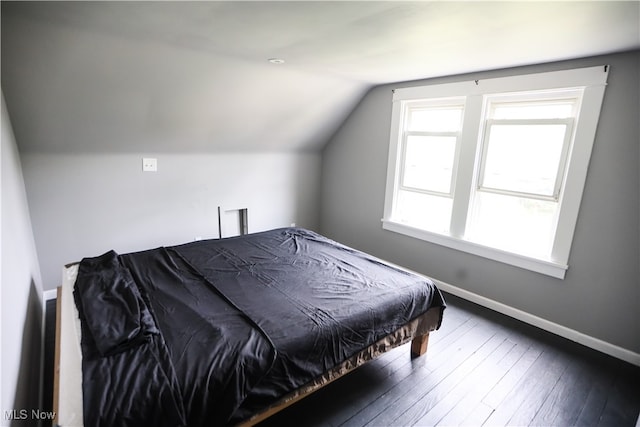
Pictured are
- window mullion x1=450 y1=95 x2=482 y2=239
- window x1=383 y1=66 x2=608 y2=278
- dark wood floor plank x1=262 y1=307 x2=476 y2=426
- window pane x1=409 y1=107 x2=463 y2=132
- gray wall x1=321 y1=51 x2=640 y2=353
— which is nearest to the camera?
dark wood floor plank x1=262 y1=307 x2=476 y2=426

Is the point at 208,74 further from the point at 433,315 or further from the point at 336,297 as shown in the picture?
the point at 433,315

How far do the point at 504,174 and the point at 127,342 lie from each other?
3009 millimetres

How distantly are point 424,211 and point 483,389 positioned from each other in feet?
6.31

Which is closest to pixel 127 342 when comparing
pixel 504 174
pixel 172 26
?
pixel 172 26

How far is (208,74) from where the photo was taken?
2602 mm

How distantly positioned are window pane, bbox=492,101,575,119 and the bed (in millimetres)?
1708

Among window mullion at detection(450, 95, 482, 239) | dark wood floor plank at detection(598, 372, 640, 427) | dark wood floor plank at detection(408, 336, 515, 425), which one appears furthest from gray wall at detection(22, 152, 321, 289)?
dark wood floor plank at detection(598, 372, 640, 427)

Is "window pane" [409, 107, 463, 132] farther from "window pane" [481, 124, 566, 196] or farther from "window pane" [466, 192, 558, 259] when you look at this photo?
"window pane" [466, 192, 558, 259]

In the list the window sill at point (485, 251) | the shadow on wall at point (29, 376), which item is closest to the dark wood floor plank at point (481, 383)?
the window sill at point (485, 251)

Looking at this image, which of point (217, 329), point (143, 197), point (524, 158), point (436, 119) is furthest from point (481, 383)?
point (143, 197)

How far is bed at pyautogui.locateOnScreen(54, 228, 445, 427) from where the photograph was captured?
1.22m

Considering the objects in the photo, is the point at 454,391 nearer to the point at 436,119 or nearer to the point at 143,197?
the point at 436,119

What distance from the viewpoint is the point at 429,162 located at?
3.42 metres

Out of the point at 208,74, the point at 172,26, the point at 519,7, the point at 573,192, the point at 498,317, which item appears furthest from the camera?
the point at 498,317
